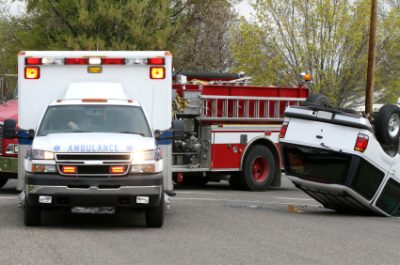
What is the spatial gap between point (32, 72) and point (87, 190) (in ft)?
9.52

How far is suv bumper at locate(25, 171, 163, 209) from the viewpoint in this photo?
12648mm

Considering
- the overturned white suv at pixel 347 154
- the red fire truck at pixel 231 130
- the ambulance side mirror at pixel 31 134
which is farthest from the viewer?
the red fire truck at pixel 231 130

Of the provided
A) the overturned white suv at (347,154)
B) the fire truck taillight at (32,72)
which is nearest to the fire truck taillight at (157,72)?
the fire truck taillight at (32,72)

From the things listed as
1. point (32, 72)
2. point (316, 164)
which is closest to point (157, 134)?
point (32, 72)

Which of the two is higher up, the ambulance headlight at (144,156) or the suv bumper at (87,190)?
the ambulance headlight at (144,156)

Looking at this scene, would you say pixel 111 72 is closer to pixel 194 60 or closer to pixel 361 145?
pixel 361 145

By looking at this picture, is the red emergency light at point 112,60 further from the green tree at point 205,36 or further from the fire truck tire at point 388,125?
the green tree at point 205,36

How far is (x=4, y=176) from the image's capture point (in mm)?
19406

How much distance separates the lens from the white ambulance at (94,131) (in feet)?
41.8

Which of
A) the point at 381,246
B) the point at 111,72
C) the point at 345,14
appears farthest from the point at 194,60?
the point at 381,246

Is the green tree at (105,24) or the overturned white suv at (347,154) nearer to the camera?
the overturned white suv at (347,154)

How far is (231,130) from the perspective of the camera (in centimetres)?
2102

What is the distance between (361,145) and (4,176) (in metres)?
7.65

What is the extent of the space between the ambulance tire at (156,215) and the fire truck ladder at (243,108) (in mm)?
7378
